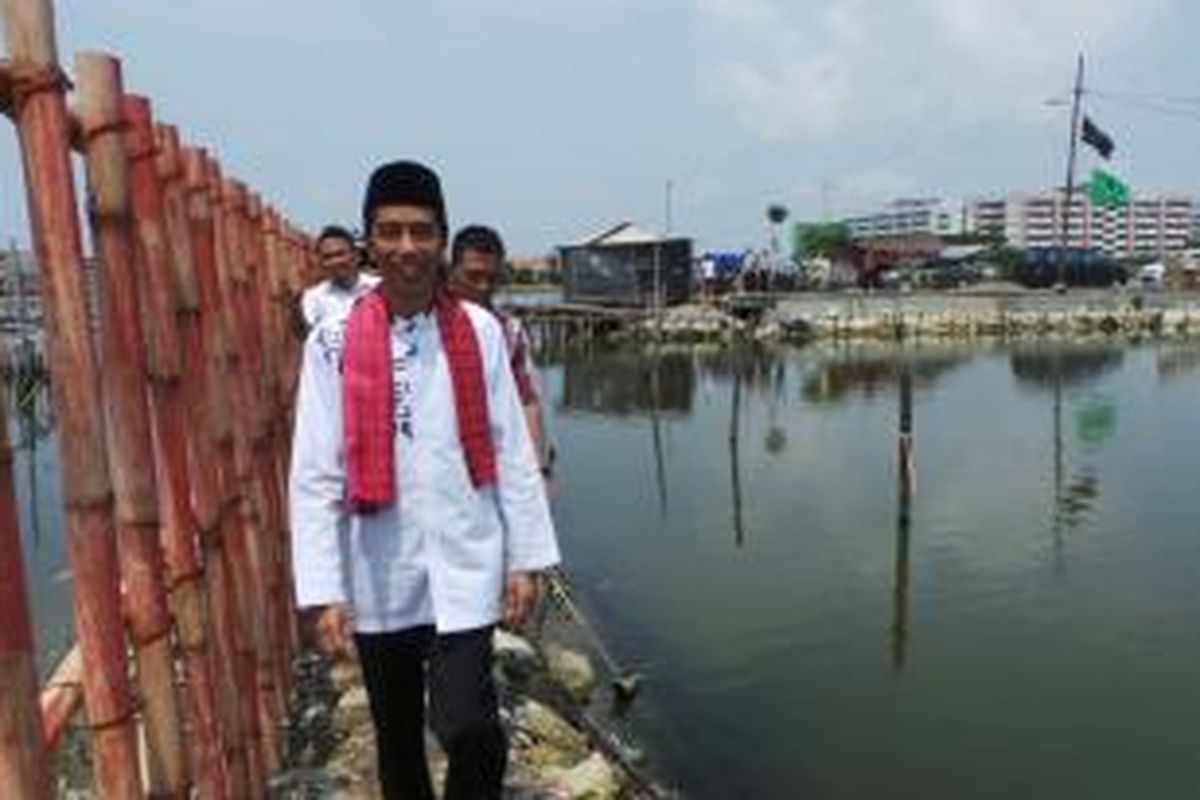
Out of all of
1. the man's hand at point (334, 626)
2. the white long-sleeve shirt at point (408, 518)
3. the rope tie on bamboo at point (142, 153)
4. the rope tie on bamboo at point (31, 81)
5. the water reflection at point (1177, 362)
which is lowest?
the water reflection at point (1177, 362)

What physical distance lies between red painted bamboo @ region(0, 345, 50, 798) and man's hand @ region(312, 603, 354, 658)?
1.11m

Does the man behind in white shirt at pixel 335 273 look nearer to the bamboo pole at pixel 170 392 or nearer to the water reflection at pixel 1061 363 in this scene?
the bamboo pole at pixel 170 392

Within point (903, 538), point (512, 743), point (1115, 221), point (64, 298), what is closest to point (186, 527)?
point (64, 298)

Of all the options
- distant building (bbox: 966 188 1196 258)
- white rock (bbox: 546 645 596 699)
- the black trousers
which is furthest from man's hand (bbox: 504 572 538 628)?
distant building (bbox: 966 188 1196 258)

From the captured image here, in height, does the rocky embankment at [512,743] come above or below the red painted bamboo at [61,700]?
below

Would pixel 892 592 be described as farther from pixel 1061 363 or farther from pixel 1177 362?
pixel 1177 362

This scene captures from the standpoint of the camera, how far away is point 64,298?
3.89m

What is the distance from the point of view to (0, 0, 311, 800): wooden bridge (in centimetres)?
385

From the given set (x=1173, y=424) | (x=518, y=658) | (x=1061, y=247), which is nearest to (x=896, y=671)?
(x=518, y=658)

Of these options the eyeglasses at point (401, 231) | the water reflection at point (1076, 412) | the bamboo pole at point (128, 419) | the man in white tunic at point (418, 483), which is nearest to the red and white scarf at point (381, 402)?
the man in white tunic at point (418, 483)

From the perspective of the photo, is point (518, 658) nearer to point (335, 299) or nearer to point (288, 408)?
point (288, 408)

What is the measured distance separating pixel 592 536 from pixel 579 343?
35322mm

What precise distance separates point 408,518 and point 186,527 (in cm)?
100

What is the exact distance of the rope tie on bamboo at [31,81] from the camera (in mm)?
3812
